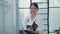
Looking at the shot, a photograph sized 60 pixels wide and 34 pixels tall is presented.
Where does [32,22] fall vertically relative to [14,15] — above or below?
below

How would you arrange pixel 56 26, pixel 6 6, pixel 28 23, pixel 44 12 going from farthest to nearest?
pixel 56 26 < pixel 44 12 < pixel 6 6 < pixel 28 23

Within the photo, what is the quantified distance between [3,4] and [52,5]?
1.56 metres

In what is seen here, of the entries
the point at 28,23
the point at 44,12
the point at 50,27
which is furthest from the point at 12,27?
the point at 50,27

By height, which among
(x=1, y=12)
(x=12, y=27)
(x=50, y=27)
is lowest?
(x=50, y=27)

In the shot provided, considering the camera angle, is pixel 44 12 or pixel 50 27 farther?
pixel 50 27

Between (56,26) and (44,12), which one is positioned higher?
(44,12)

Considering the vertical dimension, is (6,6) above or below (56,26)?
above

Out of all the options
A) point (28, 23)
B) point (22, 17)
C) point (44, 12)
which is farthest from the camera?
point (44, 12)

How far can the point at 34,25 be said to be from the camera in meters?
2.47

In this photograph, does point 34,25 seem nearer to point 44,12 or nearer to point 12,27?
point 12,27

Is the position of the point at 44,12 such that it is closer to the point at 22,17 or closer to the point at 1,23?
the point at 22,17

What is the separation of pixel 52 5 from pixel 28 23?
152 cm

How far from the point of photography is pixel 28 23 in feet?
8.04

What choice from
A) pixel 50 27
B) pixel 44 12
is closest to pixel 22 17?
pixel 44 12
